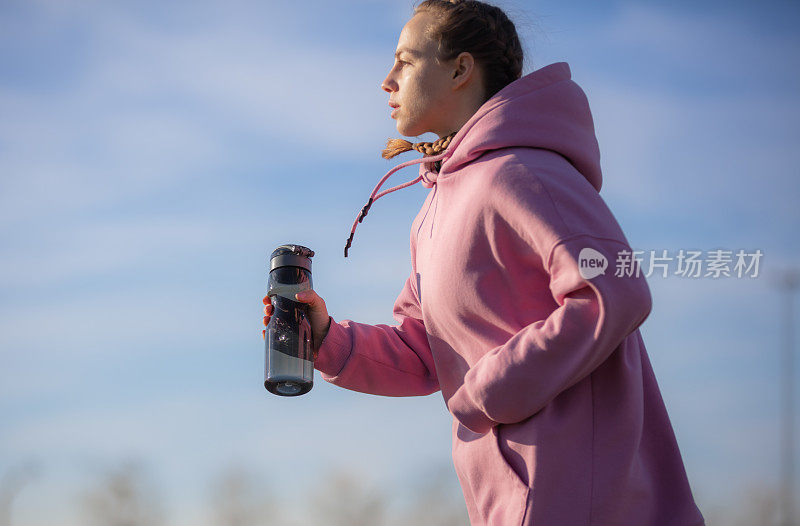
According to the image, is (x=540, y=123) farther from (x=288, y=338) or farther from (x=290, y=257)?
(x=288, y=338)

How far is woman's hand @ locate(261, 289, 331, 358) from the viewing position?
3.21 m

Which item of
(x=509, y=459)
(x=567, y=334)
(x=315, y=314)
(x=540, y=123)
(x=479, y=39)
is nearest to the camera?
(x=567, y=334)

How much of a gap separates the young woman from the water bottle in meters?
0.42

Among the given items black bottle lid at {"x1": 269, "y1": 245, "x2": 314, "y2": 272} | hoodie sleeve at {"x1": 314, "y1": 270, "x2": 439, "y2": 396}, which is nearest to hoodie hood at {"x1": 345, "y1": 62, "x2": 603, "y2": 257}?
black bottle lid at {"x1": 269, "y1": 245, "x2": 314, "y2": 272}

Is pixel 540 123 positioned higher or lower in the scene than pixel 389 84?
lower

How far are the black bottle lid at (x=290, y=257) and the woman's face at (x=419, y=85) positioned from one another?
517 mm

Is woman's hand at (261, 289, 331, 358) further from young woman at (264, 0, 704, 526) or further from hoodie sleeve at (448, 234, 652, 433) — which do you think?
hoodie sleeve at (448, 234, 652, 433)

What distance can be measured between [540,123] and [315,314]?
1032mm

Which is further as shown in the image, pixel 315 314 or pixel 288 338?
pixel 315 314

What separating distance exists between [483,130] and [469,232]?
31 centimetres

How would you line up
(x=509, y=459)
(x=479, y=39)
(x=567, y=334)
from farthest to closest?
1. (x=479, y=39)
2. (x=509, y=459)
3. (x=567, y=334)

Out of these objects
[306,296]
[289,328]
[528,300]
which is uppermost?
[306,296]

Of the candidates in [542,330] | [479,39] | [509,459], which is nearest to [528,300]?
[542,330]

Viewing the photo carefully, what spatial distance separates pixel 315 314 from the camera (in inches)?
130
